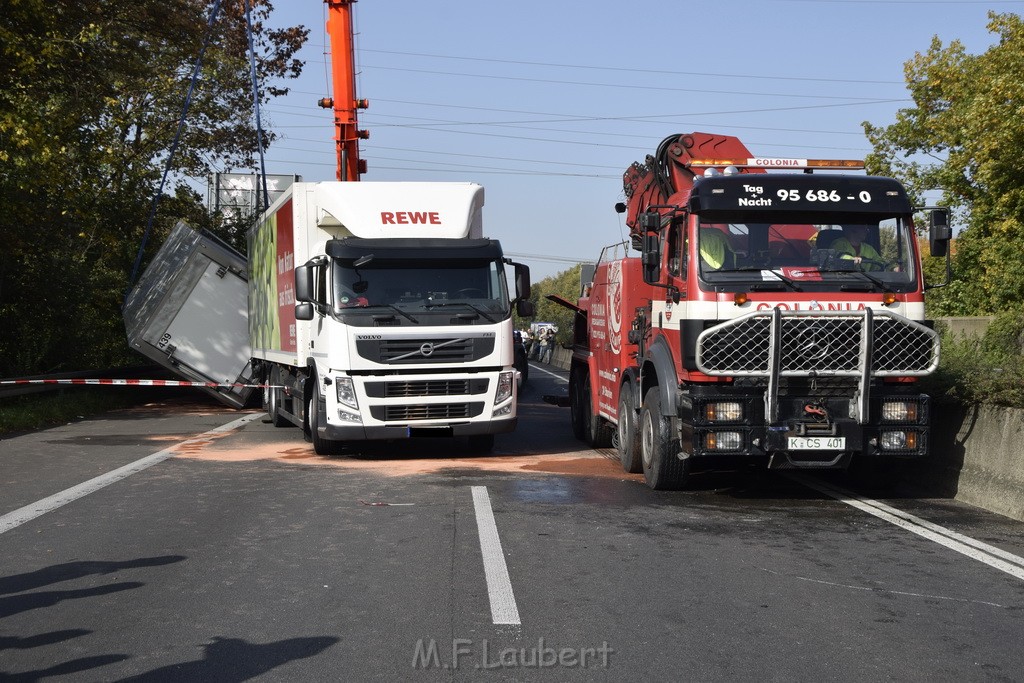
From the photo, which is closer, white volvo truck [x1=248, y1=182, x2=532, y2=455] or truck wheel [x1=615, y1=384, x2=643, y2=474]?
truck wheel [x1=615, y1=384, x2=643, y2=474]

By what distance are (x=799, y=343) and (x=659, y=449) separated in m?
1.63

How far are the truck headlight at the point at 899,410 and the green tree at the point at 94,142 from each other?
39.3ft

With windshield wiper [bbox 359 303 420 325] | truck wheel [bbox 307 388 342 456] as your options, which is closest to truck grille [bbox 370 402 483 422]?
truck wheel [bbox 307 388 342 456]

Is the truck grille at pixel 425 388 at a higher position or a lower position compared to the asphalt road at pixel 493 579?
higher

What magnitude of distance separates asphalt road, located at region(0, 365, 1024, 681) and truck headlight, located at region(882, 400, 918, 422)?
2.54ft

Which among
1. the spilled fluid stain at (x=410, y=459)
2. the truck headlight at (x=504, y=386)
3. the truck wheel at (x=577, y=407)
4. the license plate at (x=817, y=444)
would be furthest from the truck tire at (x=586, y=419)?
the license plate at (x=817, y=444)

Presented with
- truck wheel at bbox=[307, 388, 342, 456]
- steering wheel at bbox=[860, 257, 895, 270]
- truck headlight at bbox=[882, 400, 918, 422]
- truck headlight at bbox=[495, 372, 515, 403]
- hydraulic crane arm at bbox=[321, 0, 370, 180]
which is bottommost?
truck wheel at bbox=[307, 388, 342, 456]

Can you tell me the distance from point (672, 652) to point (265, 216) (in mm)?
13537

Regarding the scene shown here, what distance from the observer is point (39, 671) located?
5.20 m

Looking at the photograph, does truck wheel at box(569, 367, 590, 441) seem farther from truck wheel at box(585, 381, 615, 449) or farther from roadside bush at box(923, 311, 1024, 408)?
roadside bush at box(923, 311, 1024, 408)

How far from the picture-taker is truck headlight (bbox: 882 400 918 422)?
33.0 feet

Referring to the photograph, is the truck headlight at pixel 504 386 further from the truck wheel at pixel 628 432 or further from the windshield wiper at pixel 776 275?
the windshield wiper at pixel 776 275

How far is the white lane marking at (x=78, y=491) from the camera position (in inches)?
364

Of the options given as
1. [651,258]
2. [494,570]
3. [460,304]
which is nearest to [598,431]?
[460,304]
